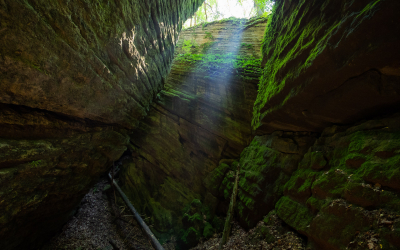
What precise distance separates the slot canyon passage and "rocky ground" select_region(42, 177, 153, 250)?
331mm

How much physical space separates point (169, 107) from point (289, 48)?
312 inches

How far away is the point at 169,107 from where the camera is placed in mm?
10898

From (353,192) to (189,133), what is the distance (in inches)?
322

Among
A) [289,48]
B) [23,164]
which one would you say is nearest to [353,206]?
[289,48]

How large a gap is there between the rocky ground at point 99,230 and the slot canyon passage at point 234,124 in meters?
0.33

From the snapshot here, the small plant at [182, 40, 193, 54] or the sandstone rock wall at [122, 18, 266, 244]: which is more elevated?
the small plant at [182, 40, 193, 54]

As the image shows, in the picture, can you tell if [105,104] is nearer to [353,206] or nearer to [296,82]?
[296,82]

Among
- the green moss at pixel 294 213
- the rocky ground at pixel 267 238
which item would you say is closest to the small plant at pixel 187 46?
the green moss at pixel 294 213

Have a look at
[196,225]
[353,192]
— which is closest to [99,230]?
[196,225]

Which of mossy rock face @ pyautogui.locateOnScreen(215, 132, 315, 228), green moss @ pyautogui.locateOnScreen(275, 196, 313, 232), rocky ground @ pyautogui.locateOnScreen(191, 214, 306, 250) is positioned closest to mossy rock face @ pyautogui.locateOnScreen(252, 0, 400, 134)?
mossy rock face @ pyautogui.locateOnScreen(215, 132, 315, 228)

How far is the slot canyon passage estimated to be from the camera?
111 inches

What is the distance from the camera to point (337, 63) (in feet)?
10.7

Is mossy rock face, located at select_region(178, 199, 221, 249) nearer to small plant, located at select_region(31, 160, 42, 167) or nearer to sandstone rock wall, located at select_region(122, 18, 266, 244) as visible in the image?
sandstone rock wall, located at select_region(122, 18, 266, 244)


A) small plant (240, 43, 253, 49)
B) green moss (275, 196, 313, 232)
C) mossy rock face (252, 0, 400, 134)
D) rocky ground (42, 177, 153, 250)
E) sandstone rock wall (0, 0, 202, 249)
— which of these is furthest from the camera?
small plant (240, 43, 253, 49)
